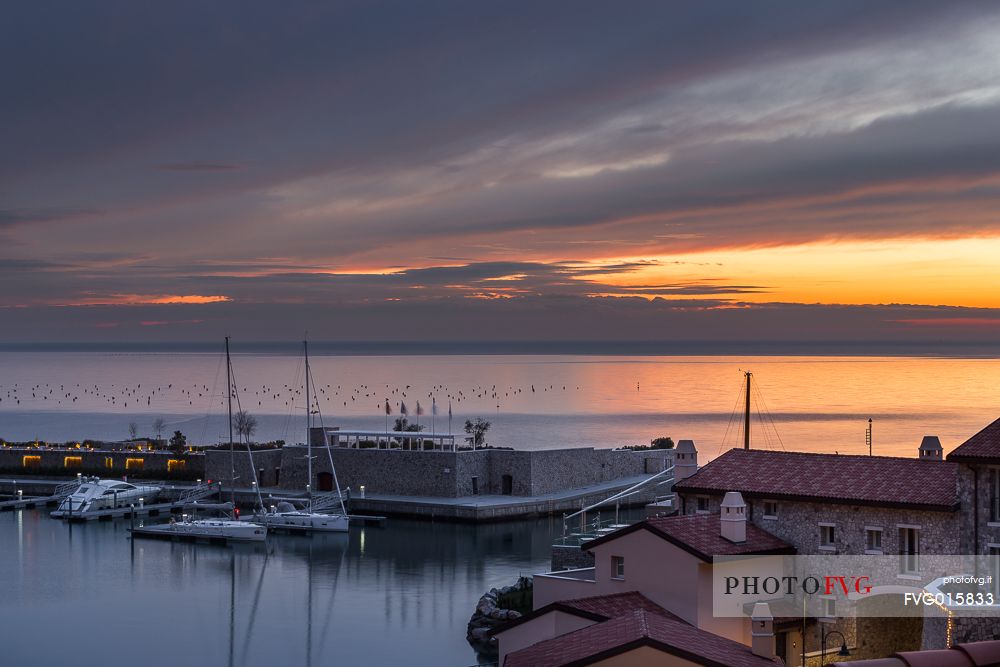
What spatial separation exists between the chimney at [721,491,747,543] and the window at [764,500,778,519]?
154cm

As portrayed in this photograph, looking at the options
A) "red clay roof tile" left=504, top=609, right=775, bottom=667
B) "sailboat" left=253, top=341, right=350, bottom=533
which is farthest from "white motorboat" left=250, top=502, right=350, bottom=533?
"red clay roof tile" left=504, top=609, right=775, bottom=667

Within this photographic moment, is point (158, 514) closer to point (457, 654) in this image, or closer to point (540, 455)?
point (540, 455)

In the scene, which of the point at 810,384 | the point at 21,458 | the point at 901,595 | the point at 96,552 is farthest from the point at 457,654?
the point at 810,384

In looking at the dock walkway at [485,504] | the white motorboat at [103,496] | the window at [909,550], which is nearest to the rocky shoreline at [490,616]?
the window at [909,550]

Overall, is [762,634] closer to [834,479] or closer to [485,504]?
[834,479]

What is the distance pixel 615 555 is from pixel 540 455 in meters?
24.5

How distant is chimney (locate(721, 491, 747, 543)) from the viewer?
2097cm

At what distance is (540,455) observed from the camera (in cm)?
4503

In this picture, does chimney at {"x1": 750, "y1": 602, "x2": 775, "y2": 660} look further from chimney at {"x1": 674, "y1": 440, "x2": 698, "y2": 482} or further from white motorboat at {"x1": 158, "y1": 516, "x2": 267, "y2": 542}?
white motorboat at {"x1": 158, "y1": 516, "x2": 267, "y2": 542}

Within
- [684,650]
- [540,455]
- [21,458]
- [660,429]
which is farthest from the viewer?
[660,429]

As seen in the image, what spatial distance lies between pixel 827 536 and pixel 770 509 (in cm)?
122

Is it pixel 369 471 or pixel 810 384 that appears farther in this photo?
pixel 810 384

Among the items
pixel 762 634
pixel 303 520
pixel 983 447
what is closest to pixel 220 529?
pixel 303 520

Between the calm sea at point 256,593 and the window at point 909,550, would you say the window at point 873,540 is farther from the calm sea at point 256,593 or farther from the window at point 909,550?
the calm sea at point 256,593
